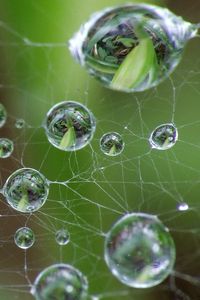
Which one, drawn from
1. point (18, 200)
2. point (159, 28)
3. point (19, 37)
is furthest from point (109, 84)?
point (19, 37)

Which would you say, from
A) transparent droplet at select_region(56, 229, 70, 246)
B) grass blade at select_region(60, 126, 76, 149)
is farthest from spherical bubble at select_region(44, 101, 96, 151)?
transparent droplet at select_region(56, 229, 70, 246)

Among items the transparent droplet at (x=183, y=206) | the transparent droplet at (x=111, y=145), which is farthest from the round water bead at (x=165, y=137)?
the transparent droplet at (x=183, y=206)

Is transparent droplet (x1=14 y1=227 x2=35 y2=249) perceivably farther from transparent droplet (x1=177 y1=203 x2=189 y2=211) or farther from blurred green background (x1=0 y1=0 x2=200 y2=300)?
transparent droplet (x1=177 y1=203 x2=189 y2=211)

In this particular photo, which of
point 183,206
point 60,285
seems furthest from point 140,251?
point 183,206

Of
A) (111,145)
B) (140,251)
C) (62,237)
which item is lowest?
(140,251)

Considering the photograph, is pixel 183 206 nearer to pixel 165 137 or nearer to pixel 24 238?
pixel 165 137

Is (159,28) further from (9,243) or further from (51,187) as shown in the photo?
(9,243)

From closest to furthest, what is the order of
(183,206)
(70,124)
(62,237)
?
→ 1. (70,124)
2. (62,237)
3. (183,206)

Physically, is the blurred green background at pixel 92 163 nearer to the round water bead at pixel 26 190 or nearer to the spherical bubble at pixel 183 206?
the spherical bubble at pixel 183 206
